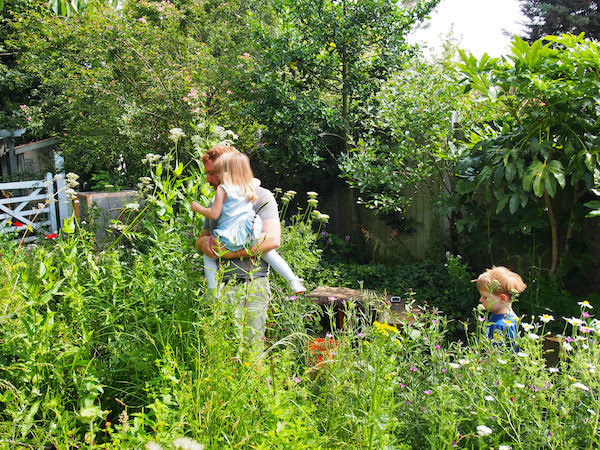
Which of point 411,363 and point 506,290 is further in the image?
point 506,290

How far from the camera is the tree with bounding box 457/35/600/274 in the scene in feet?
9.44

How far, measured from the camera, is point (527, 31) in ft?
61.3

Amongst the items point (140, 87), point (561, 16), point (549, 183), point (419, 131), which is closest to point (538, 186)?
point (549, 183)

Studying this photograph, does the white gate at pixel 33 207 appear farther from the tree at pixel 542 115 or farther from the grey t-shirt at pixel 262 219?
the tree at pixel 542 115

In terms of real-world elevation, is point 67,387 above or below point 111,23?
below

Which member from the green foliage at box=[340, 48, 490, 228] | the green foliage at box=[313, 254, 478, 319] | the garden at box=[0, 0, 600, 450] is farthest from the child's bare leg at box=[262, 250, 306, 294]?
the green foliage at box=[340, 48, 490, 228]

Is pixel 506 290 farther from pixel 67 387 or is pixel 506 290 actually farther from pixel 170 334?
pixel 67 387

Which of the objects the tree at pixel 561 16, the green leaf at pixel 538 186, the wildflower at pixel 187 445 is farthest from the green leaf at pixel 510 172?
the tree at pixel 561 16

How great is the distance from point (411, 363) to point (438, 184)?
345 centimetres

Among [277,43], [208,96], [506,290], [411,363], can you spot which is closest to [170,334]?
[411,363]

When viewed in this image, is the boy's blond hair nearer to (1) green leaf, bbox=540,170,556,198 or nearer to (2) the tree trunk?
(1) green leaf, bbox=540,170,556,198

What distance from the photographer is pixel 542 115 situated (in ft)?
9.82

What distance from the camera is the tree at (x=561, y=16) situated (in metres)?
16.9

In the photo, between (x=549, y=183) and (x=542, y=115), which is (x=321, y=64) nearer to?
(x=542, y=115)
